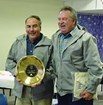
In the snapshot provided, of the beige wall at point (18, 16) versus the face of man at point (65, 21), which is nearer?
the face of man at point (65, 21)

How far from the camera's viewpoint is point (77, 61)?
2.42 metres

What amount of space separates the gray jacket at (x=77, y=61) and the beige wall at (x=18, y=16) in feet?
13.6

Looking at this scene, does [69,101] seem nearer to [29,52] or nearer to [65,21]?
[29,52]

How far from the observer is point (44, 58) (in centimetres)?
260

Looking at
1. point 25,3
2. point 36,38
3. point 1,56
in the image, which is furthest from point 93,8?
point 36,38

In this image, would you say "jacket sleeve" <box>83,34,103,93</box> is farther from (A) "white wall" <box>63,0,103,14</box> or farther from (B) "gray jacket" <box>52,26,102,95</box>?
(A) "white wall" <box>63,0,103,14</box>

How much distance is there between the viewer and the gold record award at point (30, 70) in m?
2.51

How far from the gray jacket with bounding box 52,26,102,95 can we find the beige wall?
4156 mm

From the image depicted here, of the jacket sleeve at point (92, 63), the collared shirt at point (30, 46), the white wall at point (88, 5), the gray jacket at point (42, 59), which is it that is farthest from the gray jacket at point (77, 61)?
the white wall at point (88, 5)

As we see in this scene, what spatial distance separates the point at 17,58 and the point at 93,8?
3.94 meters

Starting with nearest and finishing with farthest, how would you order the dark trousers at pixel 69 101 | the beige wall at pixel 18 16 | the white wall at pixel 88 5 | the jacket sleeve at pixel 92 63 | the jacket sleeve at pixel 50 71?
the jacket sleeve at pixel 92 63, the dark trousers at pixel 69 101, the jacket sleeve at pixel 50 71, the white wall at pixel 88 5, the beige wall at pixel 18 16

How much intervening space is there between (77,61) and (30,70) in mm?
446

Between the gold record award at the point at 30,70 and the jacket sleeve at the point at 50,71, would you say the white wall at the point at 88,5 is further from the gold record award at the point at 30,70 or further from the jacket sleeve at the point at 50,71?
the gold record award at the point at 30,70

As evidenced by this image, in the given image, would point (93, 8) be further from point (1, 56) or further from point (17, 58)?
point (17, 58)
